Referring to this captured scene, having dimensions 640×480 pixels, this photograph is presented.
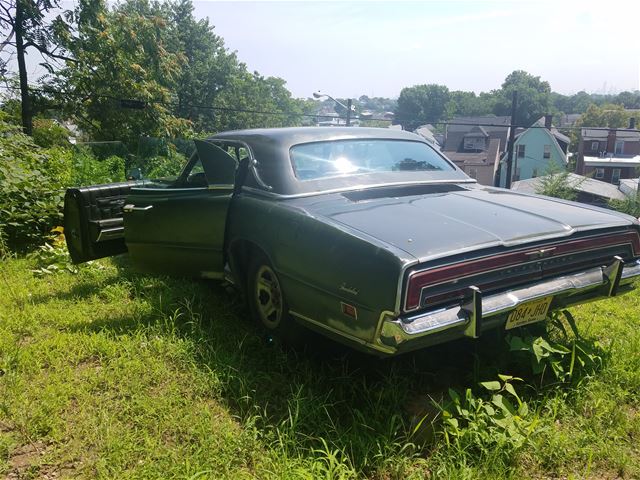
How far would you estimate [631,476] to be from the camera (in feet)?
7.20

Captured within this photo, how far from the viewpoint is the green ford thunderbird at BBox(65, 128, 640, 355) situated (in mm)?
2393

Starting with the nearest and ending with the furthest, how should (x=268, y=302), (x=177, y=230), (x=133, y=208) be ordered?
1. (x=268, y=302)
2. (x=177, y=230)
3. (x=133, y=208)

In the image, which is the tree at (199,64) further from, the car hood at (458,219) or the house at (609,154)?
the car hood at (458,219)

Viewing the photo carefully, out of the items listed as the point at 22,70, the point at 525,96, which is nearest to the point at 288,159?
the point at 22,70

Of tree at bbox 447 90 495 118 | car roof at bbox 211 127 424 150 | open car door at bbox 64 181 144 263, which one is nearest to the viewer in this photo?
car roof at bbox 211 127 424 150

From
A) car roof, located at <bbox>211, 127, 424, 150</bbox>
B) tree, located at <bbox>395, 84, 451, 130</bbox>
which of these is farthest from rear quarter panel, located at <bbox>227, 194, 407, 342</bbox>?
tree, located at <bbox>395, 84, 451, 130</bbox>

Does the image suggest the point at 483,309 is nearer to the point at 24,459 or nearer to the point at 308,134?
the point at 308,134

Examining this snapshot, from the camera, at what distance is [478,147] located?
1848 inches

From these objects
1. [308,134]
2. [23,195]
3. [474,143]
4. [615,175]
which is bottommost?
[615,175]

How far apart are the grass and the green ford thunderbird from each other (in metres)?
0.40

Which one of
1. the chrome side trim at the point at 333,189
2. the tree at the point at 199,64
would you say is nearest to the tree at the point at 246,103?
the tree at the point at 199,64

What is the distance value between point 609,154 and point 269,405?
52522 millimetres

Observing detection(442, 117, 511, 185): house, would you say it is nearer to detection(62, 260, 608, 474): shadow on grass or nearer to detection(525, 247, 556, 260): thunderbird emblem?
detection(62, 260, 608, 474): shadow on grass

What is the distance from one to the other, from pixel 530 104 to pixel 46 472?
Answer: 248ft
